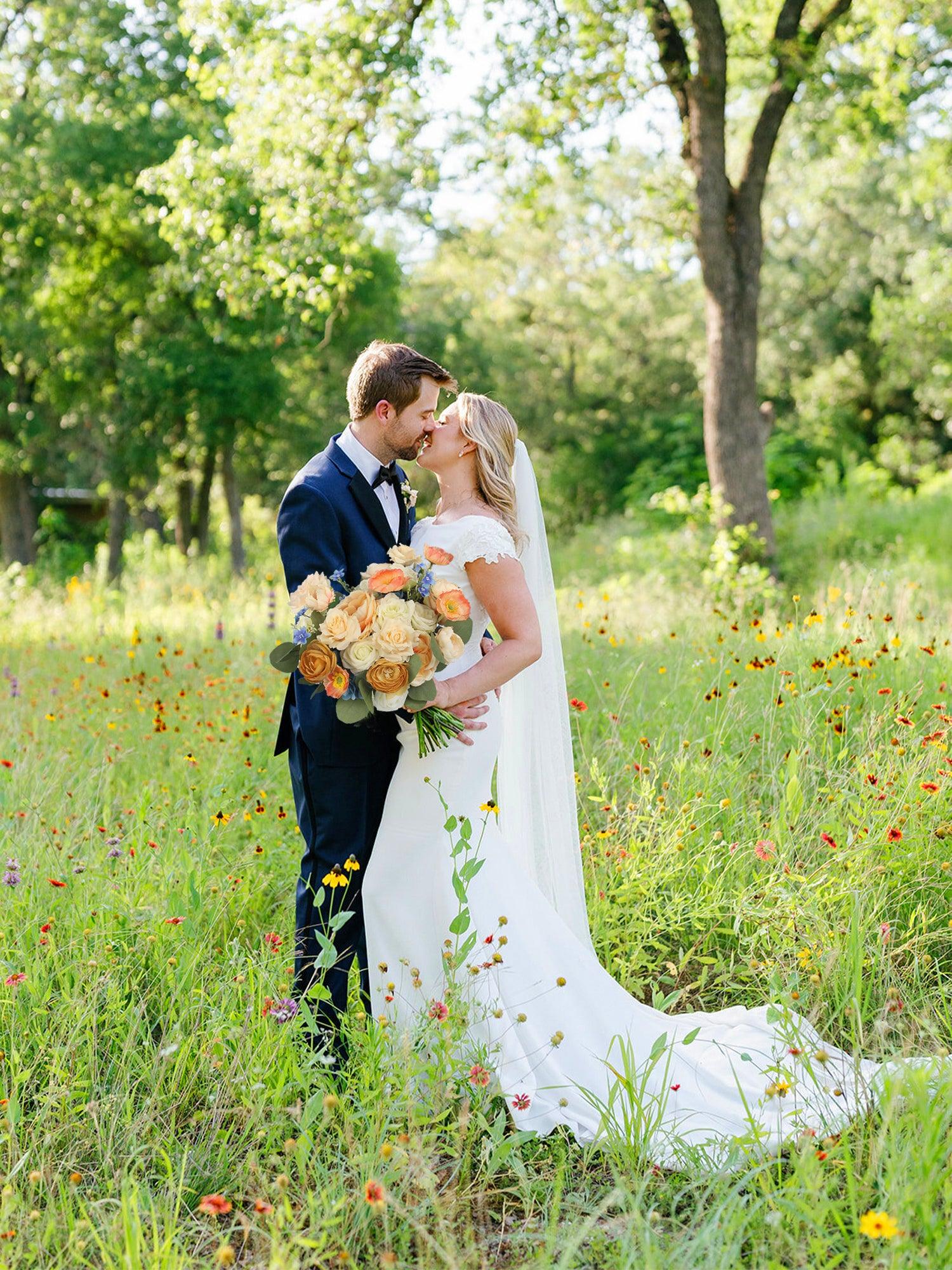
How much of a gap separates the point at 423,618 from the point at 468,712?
0.52m

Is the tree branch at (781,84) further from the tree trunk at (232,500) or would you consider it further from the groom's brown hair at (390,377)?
the tree trunk at (232,500)

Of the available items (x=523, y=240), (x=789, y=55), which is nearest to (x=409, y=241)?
(x=523, y=240)

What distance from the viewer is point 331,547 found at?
10.5 feet

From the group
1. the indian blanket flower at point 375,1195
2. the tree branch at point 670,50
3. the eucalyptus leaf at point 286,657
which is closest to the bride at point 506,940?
the eucalyptus leaf at point 286,657

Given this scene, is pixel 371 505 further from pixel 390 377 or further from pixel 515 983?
pixel 515 983

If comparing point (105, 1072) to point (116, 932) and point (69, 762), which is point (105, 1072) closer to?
point (116, 932)

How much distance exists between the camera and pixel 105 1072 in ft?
10.3

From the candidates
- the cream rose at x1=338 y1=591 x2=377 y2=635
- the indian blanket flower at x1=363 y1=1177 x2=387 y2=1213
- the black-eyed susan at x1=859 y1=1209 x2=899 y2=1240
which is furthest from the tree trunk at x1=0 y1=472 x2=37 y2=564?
the black-eyed susan at x1=859 y1=1209 x2=899 y2=1240

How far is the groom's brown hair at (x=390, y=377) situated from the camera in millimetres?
3305

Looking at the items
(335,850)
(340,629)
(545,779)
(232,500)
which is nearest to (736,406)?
(545,779)

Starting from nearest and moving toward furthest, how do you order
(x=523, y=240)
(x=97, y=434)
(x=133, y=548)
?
1. (x=97, y=434)
2. (x=133, y=548)
3. (x=523, y=240)

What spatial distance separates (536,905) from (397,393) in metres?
1.73

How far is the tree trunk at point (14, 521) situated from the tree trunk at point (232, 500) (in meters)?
4.85

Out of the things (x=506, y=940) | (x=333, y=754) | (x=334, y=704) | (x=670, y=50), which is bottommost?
(x=506, y=940)
